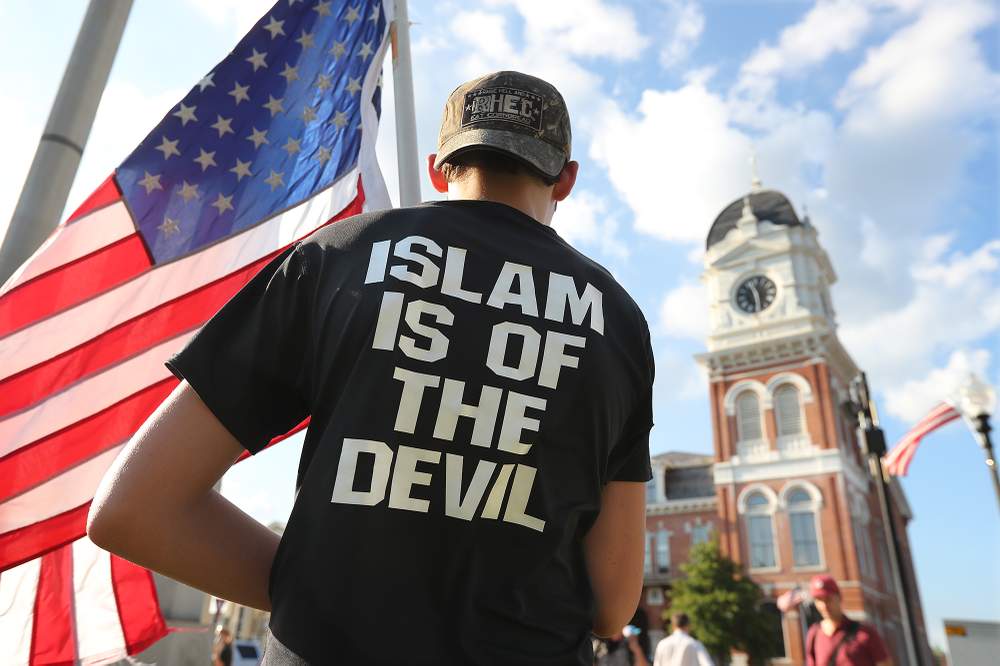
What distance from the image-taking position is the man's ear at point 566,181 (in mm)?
1411

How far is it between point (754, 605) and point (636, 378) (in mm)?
30999

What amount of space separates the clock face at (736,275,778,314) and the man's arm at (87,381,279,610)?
3650 cm

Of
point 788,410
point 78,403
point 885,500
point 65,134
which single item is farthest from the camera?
point 788,410

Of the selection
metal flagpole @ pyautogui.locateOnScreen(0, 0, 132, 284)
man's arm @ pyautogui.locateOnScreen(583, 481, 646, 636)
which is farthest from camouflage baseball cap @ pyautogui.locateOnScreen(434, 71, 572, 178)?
metal flagpole @ pyautogui.locateOnScreen(0, 0, 132, 284)

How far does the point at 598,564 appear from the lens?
1.18 metres

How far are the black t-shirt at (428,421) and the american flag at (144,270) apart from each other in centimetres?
211

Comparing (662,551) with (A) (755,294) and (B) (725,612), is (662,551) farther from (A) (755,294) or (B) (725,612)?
(A) (755,294)

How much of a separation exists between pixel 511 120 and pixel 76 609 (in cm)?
283

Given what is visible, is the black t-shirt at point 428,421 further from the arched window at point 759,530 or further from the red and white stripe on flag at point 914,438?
the arched window at point 759,530

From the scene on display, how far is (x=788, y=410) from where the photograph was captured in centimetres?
3297

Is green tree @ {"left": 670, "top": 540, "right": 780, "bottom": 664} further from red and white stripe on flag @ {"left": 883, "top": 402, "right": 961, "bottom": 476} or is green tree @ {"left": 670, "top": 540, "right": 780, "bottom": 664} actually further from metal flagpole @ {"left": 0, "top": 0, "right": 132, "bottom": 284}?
metal flagpole @ {"left": 0, "top": 0, "right": 132, "bottom": 284}

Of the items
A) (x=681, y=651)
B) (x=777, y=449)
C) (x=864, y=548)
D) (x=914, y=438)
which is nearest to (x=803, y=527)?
(x=777, y=449)

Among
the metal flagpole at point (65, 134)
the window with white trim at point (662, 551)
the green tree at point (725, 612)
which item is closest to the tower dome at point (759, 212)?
the window with white trim at point (662, 551)

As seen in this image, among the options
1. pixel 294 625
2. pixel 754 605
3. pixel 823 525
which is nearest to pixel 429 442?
pixel 294 625
